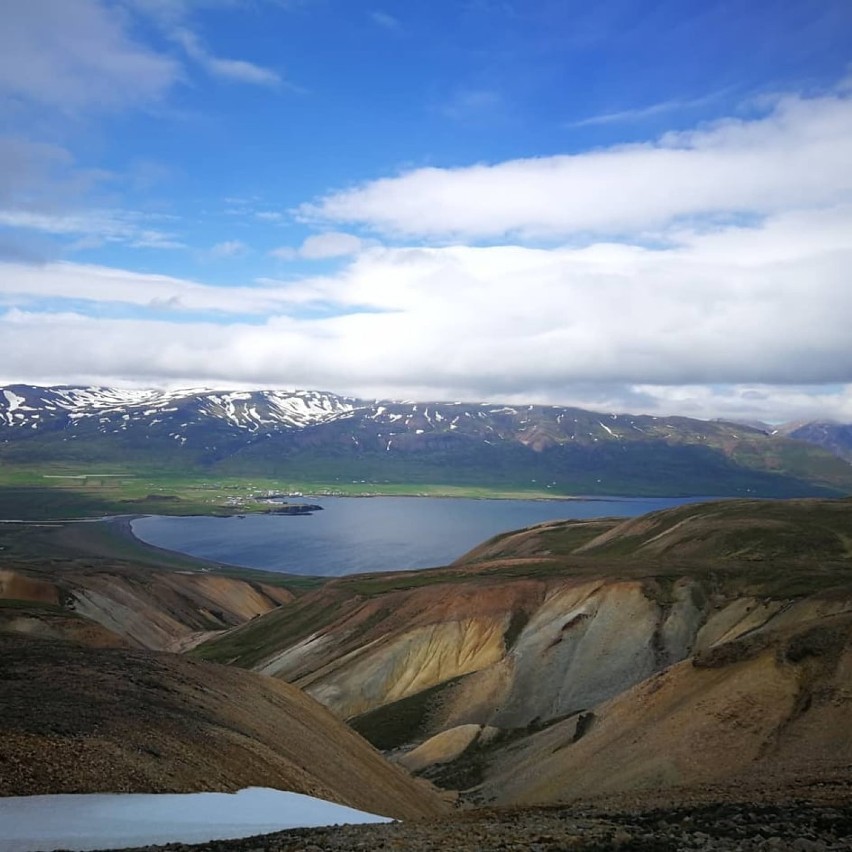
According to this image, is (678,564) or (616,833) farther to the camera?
(678,564)

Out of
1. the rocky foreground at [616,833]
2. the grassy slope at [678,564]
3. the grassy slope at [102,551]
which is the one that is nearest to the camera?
the rocky foreground at [616,833]

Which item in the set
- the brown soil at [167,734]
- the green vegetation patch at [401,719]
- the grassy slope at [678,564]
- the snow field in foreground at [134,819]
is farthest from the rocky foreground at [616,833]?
the grassy slope at [678,564]

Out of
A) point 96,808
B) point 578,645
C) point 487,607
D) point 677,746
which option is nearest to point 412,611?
point 487,607

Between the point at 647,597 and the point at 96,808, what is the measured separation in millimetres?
55393

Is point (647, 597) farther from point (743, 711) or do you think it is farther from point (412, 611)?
point (743, 711)

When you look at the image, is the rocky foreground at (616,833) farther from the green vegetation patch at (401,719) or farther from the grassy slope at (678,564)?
the grassy slope at (678,564)

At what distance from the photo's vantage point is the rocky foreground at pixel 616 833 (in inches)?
647

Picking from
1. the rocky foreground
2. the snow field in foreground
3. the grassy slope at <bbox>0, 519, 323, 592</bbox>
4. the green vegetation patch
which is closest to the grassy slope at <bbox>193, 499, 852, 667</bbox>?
the green vegetation patch

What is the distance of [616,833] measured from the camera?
17.9 metres


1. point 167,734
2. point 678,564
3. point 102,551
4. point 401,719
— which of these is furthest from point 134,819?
point 102,551

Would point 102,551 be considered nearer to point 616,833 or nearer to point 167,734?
point 167,734

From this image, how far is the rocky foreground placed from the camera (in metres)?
16.4

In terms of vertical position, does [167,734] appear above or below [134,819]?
below

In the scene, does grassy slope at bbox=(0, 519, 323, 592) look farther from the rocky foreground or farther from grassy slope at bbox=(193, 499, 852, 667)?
the rocky foreground
